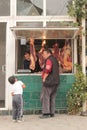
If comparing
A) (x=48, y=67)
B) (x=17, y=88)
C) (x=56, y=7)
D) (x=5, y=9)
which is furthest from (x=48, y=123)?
(x=5, y=9)

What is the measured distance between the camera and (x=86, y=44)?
39.4ft

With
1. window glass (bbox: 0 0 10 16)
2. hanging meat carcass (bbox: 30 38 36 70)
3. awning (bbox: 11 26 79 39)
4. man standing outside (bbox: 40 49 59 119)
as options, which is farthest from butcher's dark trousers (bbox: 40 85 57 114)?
window glass (bbox: 0 0 10 16)

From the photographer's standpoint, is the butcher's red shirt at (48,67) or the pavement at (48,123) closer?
the pavement at (48,123)

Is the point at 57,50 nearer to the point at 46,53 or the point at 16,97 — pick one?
the point at 46,53

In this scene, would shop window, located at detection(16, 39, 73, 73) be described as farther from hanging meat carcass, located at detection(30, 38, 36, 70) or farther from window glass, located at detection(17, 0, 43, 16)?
window glass, located at detection(17, 0, 43, 16)

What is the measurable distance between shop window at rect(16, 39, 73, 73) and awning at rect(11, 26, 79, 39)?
0.19 meters

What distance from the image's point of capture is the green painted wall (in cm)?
1179

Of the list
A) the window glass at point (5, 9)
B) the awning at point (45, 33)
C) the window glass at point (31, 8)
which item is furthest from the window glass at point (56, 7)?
the window glass at point (5, 9)

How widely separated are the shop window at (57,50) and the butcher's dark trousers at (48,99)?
2.93 ft

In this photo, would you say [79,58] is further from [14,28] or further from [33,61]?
[14,28]

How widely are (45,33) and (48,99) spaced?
1771 mm

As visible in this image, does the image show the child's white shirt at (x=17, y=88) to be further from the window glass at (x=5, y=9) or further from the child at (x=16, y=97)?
the window glass at (x=5, y=9)

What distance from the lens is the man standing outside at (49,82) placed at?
441 inches

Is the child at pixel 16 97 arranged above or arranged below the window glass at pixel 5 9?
below
